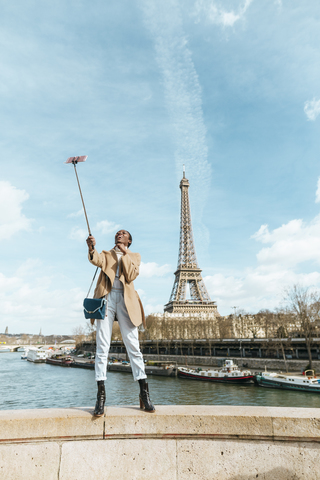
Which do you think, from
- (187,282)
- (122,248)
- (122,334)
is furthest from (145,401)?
(187,282)

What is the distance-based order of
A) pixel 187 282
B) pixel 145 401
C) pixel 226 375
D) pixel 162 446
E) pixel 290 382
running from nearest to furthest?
pixel 162 446
pixel 145 401
pixel 290 382
pixel 226 375
pixel 187 282

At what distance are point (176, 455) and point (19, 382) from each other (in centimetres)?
4060

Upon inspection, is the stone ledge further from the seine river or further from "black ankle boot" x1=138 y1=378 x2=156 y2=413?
the seine river

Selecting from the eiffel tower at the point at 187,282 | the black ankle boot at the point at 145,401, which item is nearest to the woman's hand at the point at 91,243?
the black ankle boot at the point at 145,401

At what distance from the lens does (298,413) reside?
3174 mm

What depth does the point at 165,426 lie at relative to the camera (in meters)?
3.11

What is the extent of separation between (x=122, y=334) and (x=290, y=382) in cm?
3102

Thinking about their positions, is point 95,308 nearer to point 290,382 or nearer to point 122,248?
point 122,248

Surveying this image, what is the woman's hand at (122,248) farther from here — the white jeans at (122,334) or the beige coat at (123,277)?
the white jeans at (122,334)

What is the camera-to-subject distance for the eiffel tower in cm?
8219

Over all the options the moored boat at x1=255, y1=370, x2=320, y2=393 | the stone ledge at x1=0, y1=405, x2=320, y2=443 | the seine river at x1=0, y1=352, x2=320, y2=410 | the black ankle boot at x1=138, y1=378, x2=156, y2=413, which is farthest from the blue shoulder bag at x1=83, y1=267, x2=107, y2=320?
the moored boat at x1=255, y1=370, x2=320, y2=393

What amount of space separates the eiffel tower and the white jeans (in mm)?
78509

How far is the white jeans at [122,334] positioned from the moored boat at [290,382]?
29.9 meters

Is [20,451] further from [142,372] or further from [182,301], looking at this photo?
[182,301]
